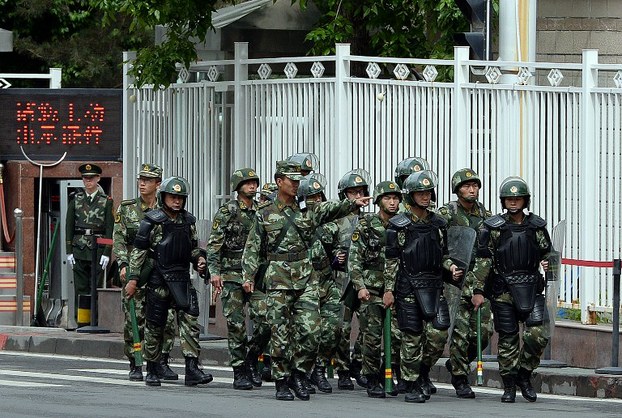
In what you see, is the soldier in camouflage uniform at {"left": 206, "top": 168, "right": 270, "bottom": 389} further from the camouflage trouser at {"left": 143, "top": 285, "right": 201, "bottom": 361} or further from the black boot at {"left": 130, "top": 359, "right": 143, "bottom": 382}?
the black boot at {"left": 130, "top": 359, "right": 143, "bottom": 382}

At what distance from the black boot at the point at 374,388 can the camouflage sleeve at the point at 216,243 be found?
5.73ft

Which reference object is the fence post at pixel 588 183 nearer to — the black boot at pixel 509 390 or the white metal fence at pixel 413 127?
the white metal fence at pixel 413 127

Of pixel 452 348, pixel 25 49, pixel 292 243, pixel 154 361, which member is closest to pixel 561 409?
pixel 452 348

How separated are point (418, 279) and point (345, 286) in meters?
1.23

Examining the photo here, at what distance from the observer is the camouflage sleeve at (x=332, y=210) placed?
15633mm

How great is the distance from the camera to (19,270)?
23688 mm

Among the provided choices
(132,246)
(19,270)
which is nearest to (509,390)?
(132,246)

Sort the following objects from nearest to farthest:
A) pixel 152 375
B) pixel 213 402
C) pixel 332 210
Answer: pixel 213 402 → pixel 332 210 → pixel 152 375

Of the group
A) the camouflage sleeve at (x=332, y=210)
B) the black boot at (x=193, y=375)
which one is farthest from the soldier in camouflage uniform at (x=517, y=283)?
the black boot at (x=193, y=375)

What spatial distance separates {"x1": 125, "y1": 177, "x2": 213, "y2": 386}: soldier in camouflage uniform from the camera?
16.8 m

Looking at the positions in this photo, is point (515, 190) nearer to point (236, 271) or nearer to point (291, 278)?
point (291, 278)

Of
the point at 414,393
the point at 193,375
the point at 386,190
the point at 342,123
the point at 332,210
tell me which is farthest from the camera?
the point at 342,123

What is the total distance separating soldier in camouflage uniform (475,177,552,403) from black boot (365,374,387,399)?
103 cm

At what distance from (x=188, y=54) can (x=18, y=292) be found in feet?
12.8
